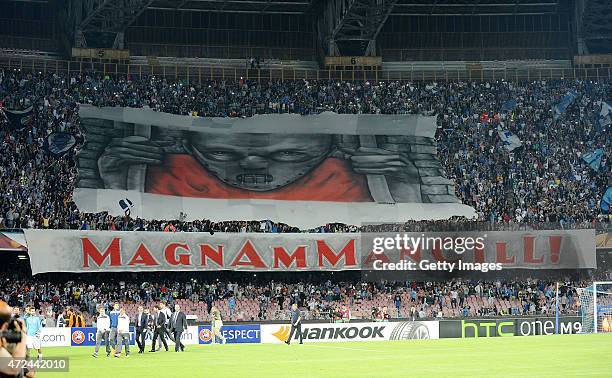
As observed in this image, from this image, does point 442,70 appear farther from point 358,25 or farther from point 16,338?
point 16,338

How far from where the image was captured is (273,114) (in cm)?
6769

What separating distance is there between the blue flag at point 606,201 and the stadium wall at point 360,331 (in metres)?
14.3

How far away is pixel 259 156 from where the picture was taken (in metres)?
66.2

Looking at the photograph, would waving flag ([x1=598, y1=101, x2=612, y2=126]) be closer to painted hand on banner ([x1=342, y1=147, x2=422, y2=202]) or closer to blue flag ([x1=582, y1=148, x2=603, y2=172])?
blue flag ([x1=582, y1=148, x2=603, y2=172])

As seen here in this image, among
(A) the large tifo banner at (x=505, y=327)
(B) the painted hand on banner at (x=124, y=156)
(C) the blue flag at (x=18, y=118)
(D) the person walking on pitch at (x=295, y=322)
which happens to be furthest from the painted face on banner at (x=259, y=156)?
(D) the person walking on pitch at (x=295, y=322)

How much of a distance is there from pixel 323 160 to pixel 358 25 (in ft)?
41.8

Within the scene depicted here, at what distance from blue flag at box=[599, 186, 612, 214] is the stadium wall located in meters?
14.3

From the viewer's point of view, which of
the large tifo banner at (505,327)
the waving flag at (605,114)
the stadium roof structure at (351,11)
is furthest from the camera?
the waving flag at (605,114)

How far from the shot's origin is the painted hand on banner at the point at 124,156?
6203 cm

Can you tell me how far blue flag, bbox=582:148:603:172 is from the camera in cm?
6700

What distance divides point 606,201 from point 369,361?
3789 centimetres

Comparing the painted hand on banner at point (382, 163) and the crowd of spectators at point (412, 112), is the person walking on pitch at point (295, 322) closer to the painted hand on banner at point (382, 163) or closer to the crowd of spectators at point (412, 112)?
the crowd of spectators at point (412, 112)

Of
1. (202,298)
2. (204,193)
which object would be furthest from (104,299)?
(204,193)

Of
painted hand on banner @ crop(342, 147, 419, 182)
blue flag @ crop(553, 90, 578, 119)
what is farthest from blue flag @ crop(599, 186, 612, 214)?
painted hand on banner @ crop(342, 147, 419, 182)
